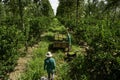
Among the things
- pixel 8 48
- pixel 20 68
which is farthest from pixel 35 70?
pixel 20 68

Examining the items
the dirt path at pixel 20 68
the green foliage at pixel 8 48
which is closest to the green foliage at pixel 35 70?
the dirt path at pixel 20 68

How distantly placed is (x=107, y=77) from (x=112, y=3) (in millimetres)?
10841

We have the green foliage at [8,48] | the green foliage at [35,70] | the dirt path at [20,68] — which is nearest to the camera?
the green foliage at [35,70]

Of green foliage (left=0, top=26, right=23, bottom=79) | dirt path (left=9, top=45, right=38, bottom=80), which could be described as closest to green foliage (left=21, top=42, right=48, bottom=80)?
dirt path (left=9, top=45, right=38, bottom=80)

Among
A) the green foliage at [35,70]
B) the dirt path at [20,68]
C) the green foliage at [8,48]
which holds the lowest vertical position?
the dirt path at [20,68]

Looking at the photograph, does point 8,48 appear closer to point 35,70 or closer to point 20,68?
point 35,70

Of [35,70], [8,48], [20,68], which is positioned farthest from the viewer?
[20,68]

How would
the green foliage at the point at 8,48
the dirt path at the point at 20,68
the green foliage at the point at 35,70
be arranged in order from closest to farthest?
the green foliage at the point at 35,70 < the green foliage at the point at 8,48 < the dirt path at the point at 20,68

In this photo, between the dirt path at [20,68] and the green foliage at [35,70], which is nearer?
the green foliage at [35,70]

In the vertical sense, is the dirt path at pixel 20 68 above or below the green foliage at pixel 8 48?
below

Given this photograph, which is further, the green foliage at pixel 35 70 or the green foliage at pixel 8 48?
the green foliage at pixel 8 48

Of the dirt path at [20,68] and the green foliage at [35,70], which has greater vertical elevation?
the green foliage at [35,70]

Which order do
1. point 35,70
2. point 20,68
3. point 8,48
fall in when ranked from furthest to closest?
point 20,68
point 8,48
point 35,70

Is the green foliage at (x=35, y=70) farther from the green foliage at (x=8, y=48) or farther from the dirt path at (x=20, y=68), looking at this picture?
the green foliage at (x=8, y=48)
